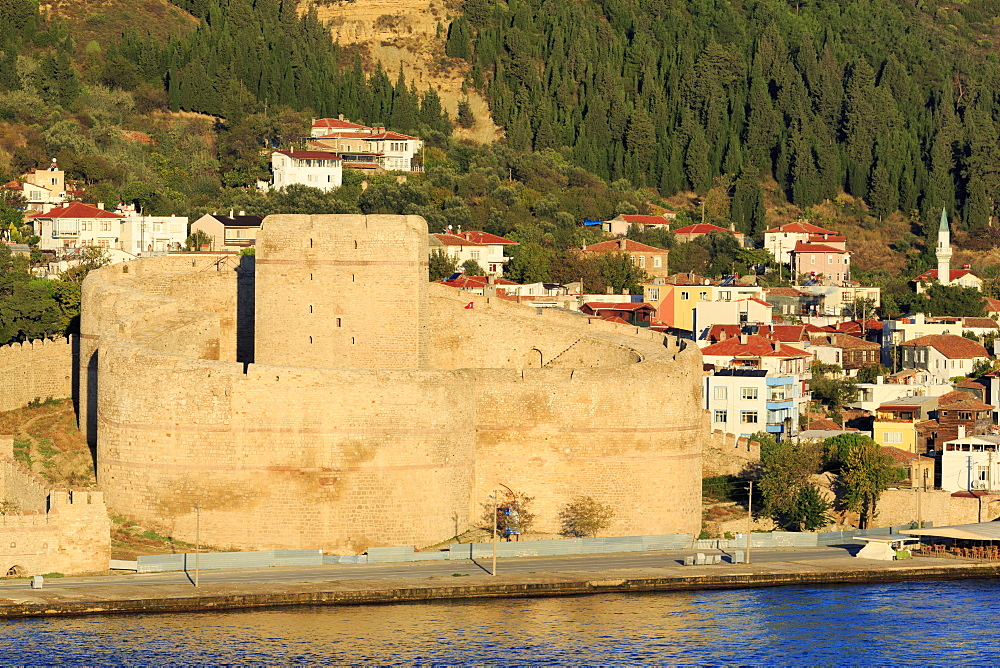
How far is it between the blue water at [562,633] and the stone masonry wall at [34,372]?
18731 millimetres

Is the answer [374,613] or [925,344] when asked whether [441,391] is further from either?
[925,344]

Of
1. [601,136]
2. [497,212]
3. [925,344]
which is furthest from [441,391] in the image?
[601,136]

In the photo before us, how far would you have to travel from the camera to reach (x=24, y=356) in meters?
70.8

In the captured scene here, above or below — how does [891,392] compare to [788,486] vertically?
above

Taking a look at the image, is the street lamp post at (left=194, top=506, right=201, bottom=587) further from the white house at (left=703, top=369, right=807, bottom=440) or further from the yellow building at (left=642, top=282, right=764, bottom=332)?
the yellow building at (left=642, top=282, right=764, bottom=332)

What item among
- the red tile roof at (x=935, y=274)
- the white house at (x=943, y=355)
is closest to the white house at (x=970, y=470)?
the white house at (x=943, y=355)

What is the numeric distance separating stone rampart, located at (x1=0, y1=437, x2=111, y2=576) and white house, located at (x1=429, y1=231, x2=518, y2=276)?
222 ft

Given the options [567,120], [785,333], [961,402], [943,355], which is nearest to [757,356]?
[785,333]

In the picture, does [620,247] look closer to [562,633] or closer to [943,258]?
[943,258]

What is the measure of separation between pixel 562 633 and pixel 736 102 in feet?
404

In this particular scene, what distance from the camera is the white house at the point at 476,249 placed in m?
123

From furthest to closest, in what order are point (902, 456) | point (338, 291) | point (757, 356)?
point (757, 356) < point (902, 456) < point (338, 291)

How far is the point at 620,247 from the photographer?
136 metres

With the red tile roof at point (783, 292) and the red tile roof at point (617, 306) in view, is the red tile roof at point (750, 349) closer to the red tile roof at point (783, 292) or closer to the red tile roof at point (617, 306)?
the red tile roof at point (617, 306)
